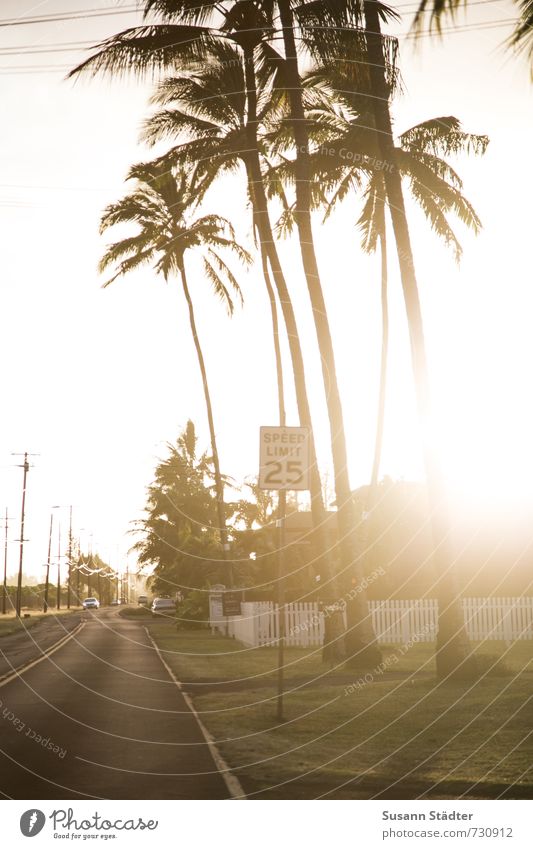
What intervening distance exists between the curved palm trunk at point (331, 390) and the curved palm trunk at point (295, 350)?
0.64m

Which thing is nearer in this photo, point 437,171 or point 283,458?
point 283,458

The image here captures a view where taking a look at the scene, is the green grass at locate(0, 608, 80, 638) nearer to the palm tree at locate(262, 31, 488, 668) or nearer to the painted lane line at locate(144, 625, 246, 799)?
the palm tree at locate(262, 31, 488, 668)

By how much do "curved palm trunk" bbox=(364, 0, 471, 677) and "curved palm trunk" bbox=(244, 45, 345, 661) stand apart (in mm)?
3944

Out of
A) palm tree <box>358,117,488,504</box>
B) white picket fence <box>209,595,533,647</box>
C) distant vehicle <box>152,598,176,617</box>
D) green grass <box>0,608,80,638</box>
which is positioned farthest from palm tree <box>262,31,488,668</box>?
distant vehicle <box>152,598,176,617</box>

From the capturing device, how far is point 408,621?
2941 centimetres

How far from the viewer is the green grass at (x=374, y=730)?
904cm

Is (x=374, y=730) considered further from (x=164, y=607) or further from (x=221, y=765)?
(x=164, y=607)

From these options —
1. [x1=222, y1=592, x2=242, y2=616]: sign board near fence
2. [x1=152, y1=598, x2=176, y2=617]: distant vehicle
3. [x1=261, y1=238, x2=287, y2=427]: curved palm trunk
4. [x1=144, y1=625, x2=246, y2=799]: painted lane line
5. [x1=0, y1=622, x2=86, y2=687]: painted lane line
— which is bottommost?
[x1=144, y1=625, x2=246, y2=799]: painted lane line

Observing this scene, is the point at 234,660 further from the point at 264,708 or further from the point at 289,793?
the point at 289,793

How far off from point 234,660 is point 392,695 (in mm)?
10600

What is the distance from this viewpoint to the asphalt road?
29.5ft

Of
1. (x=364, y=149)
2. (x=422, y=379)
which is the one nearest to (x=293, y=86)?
(x=364, y=149)

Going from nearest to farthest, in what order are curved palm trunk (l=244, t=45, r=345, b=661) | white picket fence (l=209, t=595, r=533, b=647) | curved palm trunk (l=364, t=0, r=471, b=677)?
curved palm trunk (l=364, t=0, r=471, b=677), curved palm trunk (l=244, t=45, r=345, b=661), white picket fence (l=209, t=595, r=533, b=647)

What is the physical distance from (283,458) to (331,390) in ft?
29.2
